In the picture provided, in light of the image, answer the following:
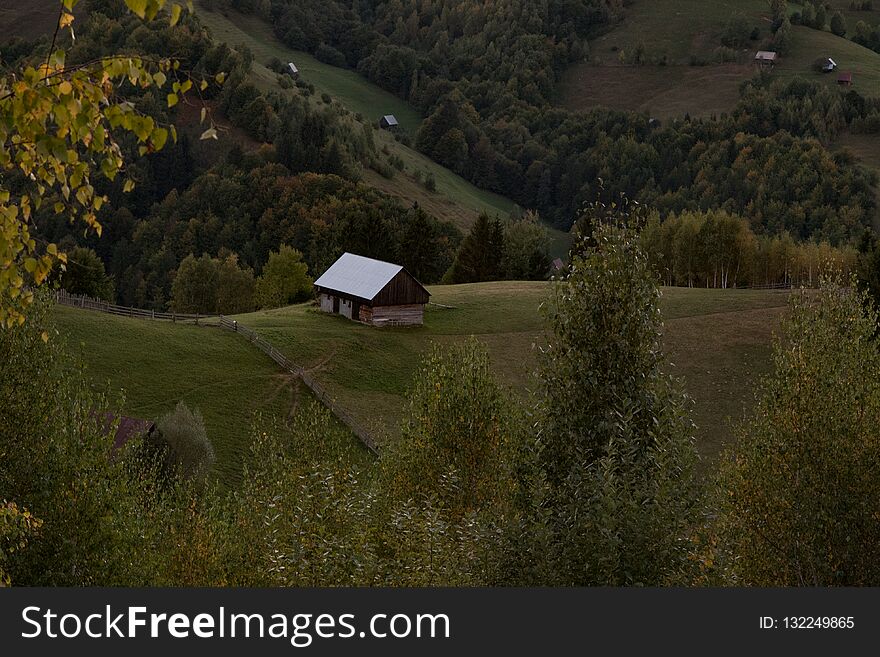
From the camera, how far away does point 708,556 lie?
2519 cm

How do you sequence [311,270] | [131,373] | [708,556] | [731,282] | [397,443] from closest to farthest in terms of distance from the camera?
[708,556], [397,443], [131,373], [731,282], [311,270]

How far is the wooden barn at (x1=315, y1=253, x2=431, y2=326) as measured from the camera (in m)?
96.7

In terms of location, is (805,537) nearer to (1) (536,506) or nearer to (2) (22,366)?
(1) (536,506)

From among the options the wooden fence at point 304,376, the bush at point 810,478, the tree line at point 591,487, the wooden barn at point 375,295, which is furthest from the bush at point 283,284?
the bush at point 810,478

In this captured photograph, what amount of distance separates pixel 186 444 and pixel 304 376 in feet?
74.6

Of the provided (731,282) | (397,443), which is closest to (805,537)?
(397,443)

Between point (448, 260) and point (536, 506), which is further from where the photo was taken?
point (448, 260)

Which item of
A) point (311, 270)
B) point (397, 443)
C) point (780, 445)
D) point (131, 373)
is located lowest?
point (311, 270)

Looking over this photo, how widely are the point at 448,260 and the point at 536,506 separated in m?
149

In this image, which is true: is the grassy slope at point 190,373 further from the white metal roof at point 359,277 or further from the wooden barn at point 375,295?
the white metal roof at point 359,277

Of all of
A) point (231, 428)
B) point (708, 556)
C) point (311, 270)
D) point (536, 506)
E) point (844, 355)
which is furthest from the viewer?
point (311, 270)

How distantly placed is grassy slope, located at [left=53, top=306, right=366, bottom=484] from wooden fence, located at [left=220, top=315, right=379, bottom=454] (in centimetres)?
79

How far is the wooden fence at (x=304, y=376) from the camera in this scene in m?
74.0

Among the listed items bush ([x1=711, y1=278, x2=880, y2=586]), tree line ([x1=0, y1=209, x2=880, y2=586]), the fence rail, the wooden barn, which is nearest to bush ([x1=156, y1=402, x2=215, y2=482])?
the fence rail
